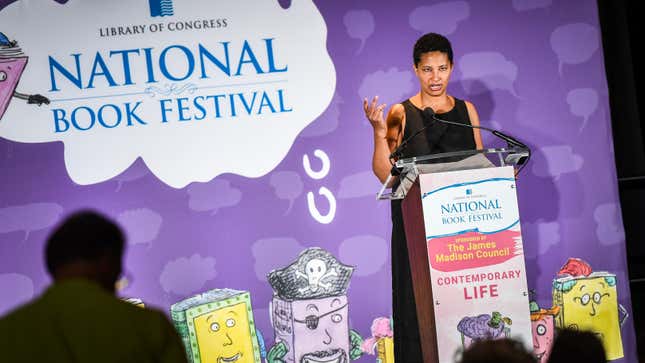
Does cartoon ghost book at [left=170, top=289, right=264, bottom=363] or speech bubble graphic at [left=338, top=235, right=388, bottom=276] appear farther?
speech bubble graphic at [left=338, top=235, right=388, bottom=276]

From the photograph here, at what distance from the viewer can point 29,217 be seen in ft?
17.4

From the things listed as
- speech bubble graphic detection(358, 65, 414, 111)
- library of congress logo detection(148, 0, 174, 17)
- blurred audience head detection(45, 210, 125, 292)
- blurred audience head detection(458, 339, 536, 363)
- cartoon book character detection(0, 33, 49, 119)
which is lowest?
blurred audience head detection(458, 339, 536, 363)

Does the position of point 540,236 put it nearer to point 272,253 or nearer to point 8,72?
point 272,253

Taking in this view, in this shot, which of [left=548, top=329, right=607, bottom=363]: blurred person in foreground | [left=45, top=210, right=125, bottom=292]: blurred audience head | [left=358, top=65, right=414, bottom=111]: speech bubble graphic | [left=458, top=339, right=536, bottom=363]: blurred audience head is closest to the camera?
[left=458, top=339, right=536, bottom=363]: blurred audience head

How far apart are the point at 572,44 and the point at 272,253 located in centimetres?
231

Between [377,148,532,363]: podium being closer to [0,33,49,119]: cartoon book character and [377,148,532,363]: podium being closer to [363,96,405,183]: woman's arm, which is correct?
[363,96,405,183]: woman's arm

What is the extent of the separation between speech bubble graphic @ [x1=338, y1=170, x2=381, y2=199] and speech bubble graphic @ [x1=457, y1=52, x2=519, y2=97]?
2.74 ft

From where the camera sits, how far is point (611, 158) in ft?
18.3

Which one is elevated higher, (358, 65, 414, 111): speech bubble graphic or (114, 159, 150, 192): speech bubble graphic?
(358, 65, 414, 111): speech bubble graphic

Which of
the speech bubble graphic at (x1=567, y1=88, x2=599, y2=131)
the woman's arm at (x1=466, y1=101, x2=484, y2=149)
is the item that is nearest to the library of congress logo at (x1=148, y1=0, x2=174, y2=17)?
the woman's arm at (x1=466, y1=101, x2=484, y2=149)

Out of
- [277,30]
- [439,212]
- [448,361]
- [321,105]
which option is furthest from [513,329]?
[277,30]

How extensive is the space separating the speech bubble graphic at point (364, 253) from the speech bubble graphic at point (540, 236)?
897mm

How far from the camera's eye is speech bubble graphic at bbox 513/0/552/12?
18.3 feet

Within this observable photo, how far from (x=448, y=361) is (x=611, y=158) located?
2117mm
